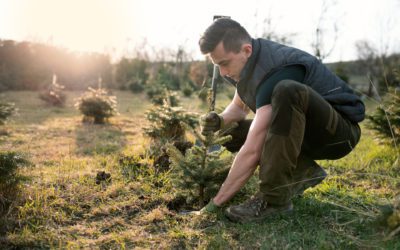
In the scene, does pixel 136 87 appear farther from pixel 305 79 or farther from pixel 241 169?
pixel 241 169

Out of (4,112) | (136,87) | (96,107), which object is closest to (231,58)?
(4,112)

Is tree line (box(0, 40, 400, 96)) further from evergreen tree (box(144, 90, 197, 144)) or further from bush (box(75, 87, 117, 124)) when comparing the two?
evergreen tree (box(144, 90, 197, 144))

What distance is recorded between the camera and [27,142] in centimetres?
664

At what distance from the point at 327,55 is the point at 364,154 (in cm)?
2075

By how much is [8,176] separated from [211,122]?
176 cm

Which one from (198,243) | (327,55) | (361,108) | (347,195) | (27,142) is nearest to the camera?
(198,243)

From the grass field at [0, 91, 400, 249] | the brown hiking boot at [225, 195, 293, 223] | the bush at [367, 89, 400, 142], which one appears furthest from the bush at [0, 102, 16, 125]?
the bush at [367, 89, 400, 142]

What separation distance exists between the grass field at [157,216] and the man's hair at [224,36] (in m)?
1.36

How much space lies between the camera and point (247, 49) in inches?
120

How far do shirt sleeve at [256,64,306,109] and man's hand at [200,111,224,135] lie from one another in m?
0.59

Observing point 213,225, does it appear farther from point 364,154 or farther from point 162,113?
point 364,154

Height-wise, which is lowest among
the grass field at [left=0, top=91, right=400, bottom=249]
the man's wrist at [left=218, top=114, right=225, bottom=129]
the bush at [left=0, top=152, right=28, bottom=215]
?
the grass field at [left=0, top=91, right=400, bottom=249]

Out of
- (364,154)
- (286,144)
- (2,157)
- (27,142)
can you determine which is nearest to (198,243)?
(286,144)

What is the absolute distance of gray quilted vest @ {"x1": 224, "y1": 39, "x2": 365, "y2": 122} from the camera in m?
3.03
